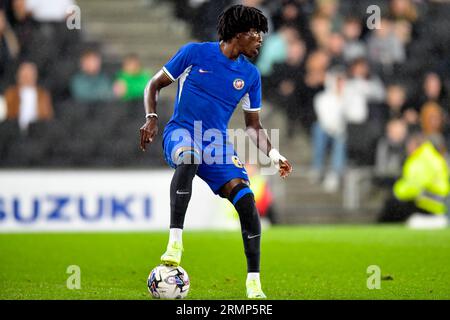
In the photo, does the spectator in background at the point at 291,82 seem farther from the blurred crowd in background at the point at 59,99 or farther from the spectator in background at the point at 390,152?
the blurred crowd in background at the point at 59,99

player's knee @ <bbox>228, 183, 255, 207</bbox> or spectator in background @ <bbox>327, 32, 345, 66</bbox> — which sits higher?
spectator in background @ <bbox>327, 32, 345, 66</bbox>

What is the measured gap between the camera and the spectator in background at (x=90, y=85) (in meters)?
16.5

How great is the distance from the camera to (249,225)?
7531 mm

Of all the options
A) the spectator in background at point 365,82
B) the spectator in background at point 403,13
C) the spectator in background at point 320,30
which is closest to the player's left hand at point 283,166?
the spectator in background at point 365,82

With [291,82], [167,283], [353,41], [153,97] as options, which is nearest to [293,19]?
[353,41]

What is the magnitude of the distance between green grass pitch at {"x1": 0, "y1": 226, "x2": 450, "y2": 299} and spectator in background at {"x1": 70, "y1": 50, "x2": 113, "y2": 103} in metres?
3.04

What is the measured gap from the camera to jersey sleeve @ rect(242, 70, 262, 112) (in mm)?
7977

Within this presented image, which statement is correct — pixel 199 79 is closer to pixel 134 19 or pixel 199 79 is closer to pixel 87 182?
pixel 87 182

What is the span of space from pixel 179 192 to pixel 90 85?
946 centimetres

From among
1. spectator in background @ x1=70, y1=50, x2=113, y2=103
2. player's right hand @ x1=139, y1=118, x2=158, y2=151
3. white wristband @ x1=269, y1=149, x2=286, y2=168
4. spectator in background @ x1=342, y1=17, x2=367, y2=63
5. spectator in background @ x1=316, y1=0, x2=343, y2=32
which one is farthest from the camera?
spectator in background @ x1=316, y1=0, x2=343, y2=32

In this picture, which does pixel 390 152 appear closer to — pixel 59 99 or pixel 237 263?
pixel 59 99

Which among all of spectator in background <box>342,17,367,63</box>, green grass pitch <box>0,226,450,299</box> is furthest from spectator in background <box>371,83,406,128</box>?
green grass pitch <box>0,226,450,299</box>

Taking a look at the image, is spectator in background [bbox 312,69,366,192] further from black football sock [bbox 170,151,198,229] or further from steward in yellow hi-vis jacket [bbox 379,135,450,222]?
black football sock [bbox 170,151,198,229]

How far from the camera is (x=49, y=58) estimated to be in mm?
17000
